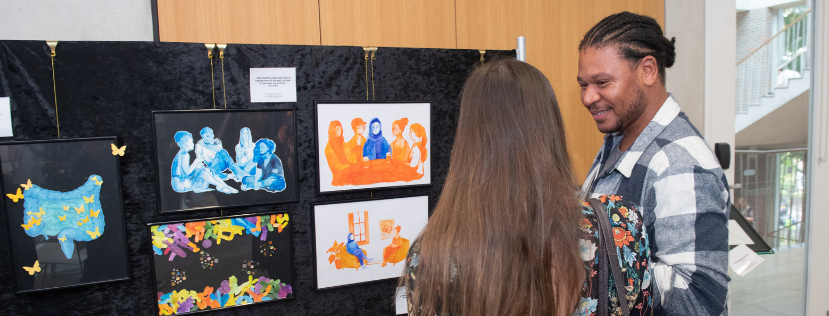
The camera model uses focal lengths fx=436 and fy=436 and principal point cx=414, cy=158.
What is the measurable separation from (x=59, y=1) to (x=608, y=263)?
2150mm

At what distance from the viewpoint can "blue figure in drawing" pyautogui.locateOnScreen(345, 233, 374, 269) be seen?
1723 millimetres

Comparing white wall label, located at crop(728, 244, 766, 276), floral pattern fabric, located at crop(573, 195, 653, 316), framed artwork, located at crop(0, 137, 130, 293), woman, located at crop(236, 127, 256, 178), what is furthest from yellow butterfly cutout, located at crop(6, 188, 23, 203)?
white wall label, located at crop(728, 244, 766, 276)

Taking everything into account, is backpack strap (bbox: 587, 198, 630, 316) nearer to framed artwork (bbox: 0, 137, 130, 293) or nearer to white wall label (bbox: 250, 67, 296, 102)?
white wall label (bbox: 250, 67, 296, 102)

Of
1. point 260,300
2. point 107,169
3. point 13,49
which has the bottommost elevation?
point 260,300

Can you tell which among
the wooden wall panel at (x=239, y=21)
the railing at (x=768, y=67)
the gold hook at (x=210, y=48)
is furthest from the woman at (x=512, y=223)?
the railing at (x=768, y=67)

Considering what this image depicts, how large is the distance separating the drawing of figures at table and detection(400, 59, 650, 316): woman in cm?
91

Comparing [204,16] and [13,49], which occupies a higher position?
[204,16]

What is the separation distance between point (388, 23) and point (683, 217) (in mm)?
1510

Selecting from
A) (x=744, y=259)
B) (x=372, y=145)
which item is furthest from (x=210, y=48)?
(x=744, y=259)

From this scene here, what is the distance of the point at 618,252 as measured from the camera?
0.81 m

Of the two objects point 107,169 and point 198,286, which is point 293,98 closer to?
point 107,169

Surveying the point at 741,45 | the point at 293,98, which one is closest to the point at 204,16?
the point at 293,98

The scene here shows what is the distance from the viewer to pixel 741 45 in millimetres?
2725

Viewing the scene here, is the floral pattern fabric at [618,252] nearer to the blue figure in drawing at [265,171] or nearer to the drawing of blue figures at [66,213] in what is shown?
the blue figure in drawing at [265,171]
